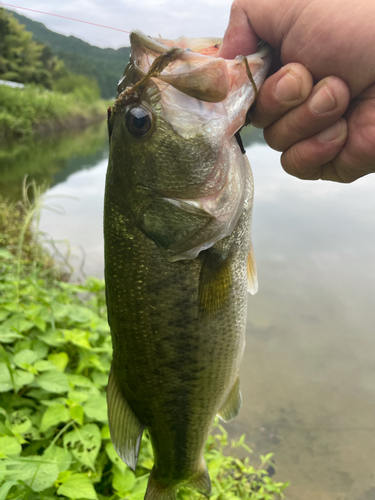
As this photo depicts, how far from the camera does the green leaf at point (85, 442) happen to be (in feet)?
6.10

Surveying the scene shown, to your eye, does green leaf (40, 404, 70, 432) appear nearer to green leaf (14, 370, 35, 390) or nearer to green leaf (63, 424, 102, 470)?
green leaf (63, 424, 102, 470)

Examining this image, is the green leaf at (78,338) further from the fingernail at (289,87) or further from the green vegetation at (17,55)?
the green vegetation at (17,55)

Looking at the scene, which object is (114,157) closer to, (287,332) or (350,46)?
(350,46)

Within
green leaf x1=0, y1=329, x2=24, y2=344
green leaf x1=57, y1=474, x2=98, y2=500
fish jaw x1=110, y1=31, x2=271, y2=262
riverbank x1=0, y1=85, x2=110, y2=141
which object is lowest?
green leaf x1=57, y1=474, x2=98, y2=500

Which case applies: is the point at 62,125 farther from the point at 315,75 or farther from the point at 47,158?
the point at 315,75

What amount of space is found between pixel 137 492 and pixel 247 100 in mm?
1938

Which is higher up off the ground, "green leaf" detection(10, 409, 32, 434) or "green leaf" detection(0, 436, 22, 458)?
"green leaf" detection(0, 436, 22, 458)

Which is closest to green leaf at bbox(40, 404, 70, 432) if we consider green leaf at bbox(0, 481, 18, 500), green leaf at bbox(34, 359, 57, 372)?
green leaf at bbox(34, 359, 57, 372)

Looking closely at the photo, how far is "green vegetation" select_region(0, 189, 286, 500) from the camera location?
1.58 metres

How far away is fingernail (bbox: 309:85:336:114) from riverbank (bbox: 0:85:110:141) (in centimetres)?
1901

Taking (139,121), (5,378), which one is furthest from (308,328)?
(139,121)

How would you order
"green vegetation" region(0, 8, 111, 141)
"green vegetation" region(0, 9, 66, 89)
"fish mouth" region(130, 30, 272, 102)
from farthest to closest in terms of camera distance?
"green vegetation" region(0, 9, 66, 89) < "green vegetation" region(0, 8, 111, 141) < "fish mouth" region(130, 30, 272, 102)

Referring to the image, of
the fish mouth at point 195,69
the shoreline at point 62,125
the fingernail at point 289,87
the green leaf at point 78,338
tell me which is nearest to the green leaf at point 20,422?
the green leaf at point 78,338

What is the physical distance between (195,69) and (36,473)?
5.43 feet
